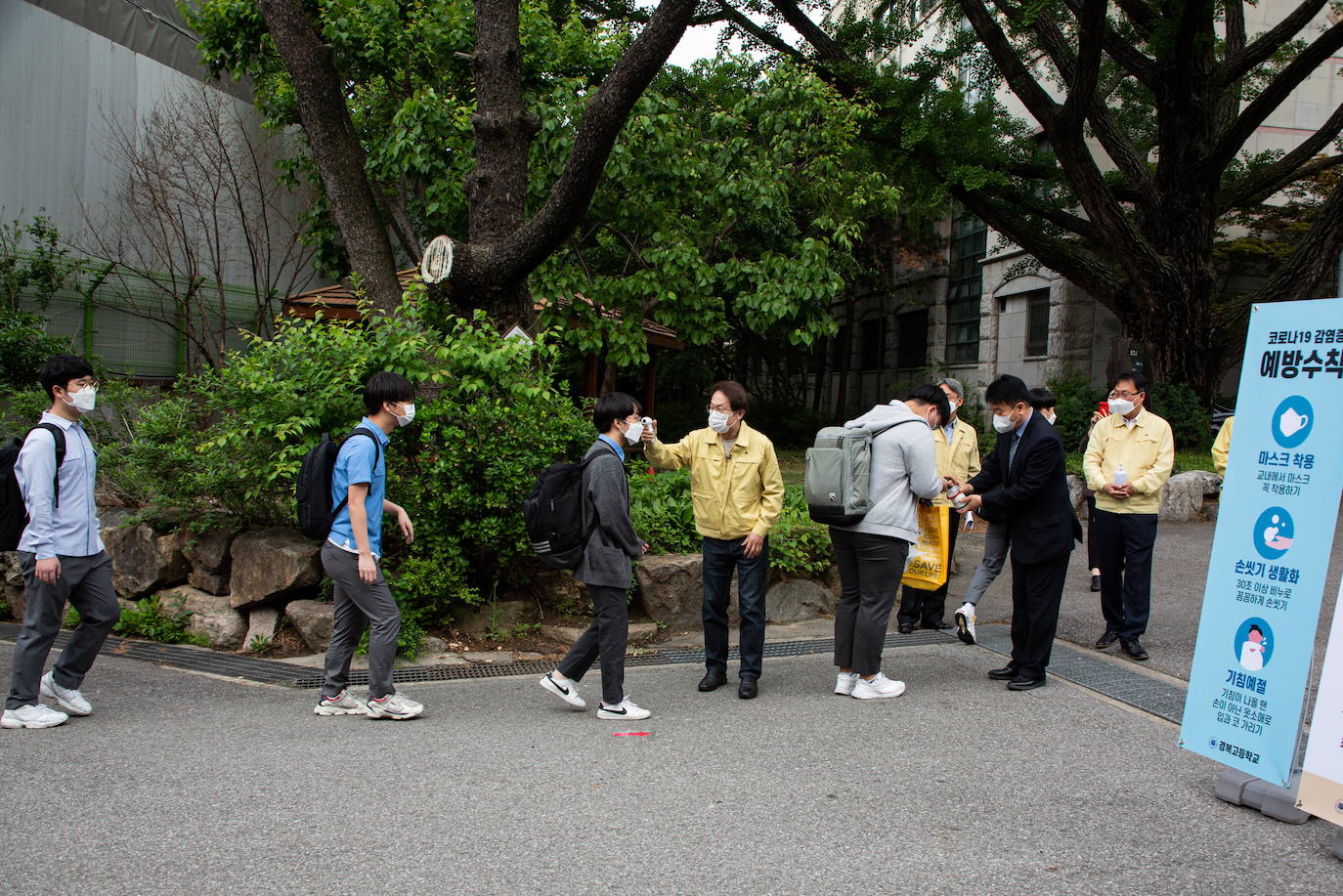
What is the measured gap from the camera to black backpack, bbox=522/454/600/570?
5.30 m

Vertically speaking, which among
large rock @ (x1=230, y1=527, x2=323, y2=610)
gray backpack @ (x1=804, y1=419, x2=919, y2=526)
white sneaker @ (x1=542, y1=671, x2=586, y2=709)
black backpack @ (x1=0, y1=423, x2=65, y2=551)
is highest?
gray backpack @ (x1=804, y1=419, x2=919, y2=526)

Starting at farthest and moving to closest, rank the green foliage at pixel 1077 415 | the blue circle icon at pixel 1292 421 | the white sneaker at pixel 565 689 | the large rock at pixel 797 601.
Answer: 1. the green foliage at pixel 1077 415
2. the large rock at pixel 797 601
3. the white sneaker at pixel 565 689
4. the blue circle icon at pixel 1292 421

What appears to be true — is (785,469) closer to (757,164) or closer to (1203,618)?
(757,164)

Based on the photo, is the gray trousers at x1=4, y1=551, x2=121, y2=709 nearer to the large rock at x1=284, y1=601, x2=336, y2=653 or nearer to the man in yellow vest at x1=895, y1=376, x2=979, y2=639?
the large rock at x1=284, y1=601, x2=336, y2=653

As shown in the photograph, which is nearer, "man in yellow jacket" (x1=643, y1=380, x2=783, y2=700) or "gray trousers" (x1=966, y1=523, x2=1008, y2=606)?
"man in yellow jacket" (x1=643, y1=380, x2=783, y2=700)

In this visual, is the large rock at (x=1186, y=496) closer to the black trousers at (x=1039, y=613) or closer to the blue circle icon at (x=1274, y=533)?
the black trousers at (x=1039, y=613)

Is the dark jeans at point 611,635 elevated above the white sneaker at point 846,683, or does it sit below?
above

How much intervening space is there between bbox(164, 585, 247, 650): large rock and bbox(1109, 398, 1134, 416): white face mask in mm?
6100

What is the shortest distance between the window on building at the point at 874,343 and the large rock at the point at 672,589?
24753 millimetres

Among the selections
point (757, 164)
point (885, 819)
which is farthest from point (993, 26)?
point (885, 819)

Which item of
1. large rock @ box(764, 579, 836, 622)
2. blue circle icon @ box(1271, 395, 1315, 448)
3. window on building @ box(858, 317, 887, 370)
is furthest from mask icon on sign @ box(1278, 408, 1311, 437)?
window on building @ box(858, 317, 887, 370)

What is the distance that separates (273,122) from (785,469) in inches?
400

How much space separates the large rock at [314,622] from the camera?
21.6 ft

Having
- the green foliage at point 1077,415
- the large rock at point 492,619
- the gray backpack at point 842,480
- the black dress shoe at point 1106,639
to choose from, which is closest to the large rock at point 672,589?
the large rock at point 492,619
